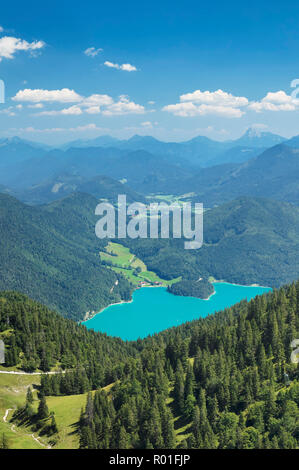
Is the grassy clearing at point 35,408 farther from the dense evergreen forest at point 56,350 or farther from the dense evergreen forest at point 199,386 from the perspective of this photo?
the dense evergreen forest at point 56,350

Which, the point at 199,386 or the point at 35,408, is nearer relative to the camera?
the point at 199,386

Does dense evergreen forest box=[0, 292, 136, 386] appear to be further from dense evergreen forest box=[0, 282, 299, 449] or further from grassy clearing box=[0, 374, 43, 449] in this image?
grassy clearing box=[0, 374, 43, 449]

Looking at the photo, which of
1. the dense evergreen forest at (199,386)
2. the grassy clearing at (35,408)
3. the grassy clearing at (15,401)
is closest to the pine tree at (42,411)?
the grassy clearing at (35,408)

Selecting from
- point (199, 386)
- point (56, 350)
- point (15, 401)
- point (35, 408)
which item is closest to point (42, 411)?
point (35, 408)

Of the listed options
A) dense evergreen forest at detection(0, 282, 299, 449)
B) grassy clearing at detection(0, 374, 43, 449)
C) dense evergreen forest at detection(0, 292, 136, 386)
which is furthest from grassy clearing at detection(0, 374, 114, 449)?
dense evergreen forest at detection(0, 292, 136, 386)

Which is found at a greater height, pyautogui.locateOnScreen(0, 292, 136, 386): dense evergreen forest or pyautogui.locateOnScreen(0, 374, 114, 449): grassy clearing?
pyautogui.locateOnScreen(0, 292, 136, 386): dense evergreen forest

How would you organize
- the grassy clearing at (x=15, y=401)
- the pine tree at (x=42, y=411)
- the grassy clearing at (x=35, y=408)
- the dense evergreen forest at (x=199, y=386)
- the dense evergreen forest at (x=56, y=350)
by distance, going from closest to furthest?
the dense evergreen forest at (x=199, y=386) → the grassy clearing at (x=15, y=401) → the grassy clearing at (x=35, y=408) → the pine tree at (x=42, y=411) → the dense evergreen forest at (x=56, y=350)

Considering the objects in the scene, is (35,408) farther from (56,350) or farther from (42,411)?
(56,350)

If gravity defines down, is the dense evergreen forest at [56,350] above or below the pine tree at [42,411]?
above
